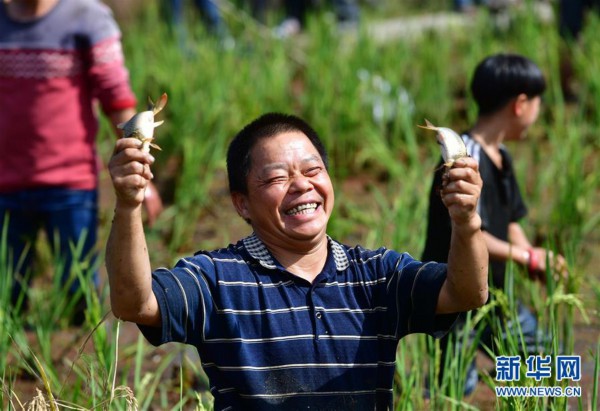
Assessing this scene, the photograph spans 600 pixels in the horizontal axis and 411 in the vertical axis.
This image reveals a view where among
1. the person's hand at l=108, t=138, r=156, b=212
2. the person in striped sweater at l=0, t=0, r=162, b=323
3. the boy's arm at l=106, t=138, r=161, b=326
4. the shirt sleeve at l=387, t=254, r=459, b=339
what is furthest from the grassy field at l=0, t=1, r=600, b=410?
the person's hand at l=108, t=138, r=156, b=212

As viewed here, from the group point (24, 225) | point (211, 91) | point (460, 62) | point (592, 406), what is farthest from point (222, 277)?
point (460, 62)

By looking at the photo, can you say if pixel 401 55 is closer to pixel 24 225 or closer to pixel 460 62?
pixel 460 62

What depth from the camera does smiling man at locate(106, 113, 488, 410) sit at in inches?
73.3

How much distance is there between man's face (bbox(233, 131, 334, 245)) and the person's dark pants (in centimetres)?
145

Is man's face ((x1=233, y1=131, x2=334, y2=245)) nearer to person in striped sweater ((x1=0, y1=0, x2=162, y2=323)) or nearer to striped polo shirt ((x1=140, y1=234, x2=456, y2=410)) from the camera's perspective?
striped polo shirt ((x1=140, y1=234, x2=456, y2=410))

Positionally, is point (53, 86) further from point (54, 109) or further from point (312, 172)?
point (312, 172)

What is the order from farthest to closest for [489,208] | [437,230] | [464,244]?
[489,208]
[437,230]
[464,244]

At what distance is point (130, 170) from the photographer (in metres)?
1.68

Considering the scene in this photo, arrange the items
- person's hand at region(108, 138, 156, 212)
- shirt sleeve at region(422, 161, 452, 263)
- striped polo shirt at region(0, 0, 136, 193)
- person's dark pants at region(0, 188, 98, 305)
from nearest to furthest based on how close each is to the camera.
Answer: person's hand at region(108, 138, 156, 212) → shirt sleeve at region(422, 161, 452, 263) → striped polo shirt at region(0, 0, 136, 193) → person's dark pants at region(0, 188, 98, 305)

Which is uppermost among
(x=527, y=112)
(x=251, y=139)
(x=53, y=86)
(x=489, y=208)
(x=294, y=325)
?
(x=53, y=86)

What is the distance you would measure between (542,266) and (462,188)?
4.08ft

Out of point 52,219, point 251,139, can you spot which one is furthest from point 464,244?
point 52,219

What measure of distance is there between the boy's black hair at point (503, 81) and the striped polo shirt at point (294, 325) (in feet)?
3.68

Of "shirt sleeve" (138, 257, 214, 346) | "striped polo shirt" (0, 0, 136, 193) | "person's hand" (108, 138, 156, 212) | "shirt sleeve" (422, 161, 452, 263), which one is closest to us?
"person's hand" (108, 138, 156, 212)
